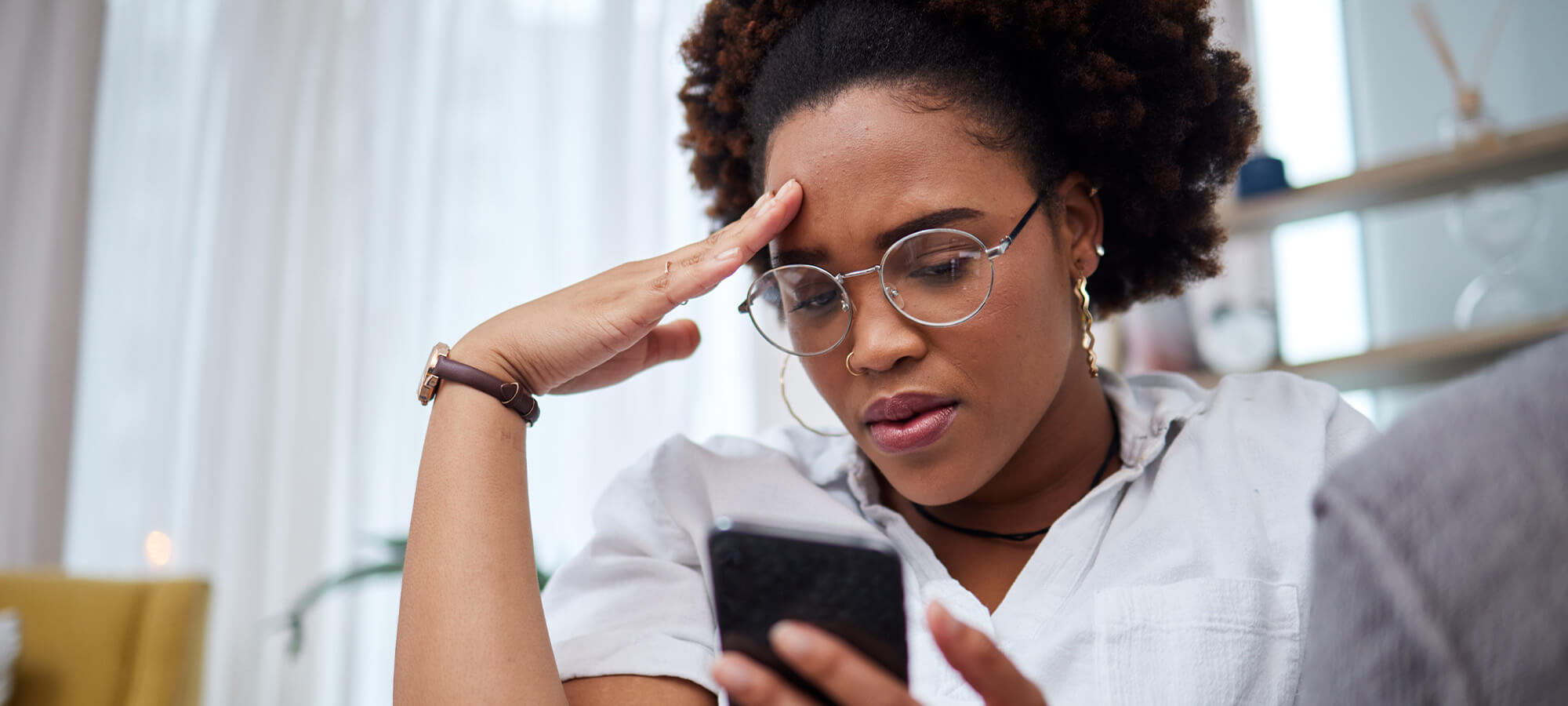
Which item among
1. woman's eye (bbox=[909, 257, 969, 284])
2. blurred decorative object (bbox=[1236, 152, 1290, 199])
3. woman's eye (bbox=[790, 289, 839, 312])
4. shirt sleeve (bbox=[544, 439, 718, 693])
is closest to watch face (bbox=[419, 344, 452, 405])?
shirt sleeve (bbox=[544, 439, 718, 693])

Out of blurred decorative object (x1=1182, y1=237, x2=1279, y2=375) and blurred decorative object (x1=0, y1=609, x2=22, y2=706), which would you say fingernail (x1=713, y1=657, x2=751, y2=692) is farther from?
blurred decorative object (x1=1182, y1=237, x2=1279, y2=375)

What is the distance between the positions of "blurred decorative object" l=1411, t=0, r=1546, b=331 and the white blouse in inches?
49.6

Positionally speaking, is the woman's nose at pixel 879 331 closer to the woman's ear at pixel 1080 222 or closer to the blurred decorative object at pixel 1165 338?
the woman's ear at pixel 1080 222

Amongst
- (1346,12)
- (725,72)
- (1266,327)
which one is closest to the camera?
(725,72)

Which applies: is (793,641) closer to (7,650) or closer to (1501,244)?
(7,650)

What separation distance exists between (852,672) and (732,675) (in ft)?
0.19

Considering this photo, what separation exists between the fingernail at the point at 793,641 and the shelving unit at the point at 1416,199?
1.80 m

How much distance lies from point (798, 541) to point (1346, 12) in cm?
252

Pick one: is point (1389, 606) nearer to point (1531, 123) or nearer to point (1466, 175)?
point (1466, 175)

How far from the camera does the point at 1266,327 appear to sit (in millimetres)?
2230

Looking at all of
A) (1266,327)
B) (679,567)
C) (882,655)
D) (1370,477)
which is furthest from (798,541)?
(1266,327)

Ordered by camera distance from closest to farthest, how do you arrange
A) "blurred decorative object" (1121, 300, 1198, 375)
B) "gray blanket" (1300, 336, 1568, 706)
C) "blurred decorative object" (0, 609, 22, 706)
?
"gray blanket" (1300, 336, 1568, 706), "blurred decorative object" (0, 609, 22, 706), "blurred decorative object" (1121, 300, 1198, 375)

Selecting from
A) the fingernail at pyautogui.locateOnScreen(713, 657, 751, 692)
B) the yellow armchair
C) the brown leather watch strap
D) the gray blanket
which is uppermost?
the brown leather watch strap

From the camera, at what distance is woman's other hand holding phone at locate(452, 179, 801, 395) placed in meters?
0.97
